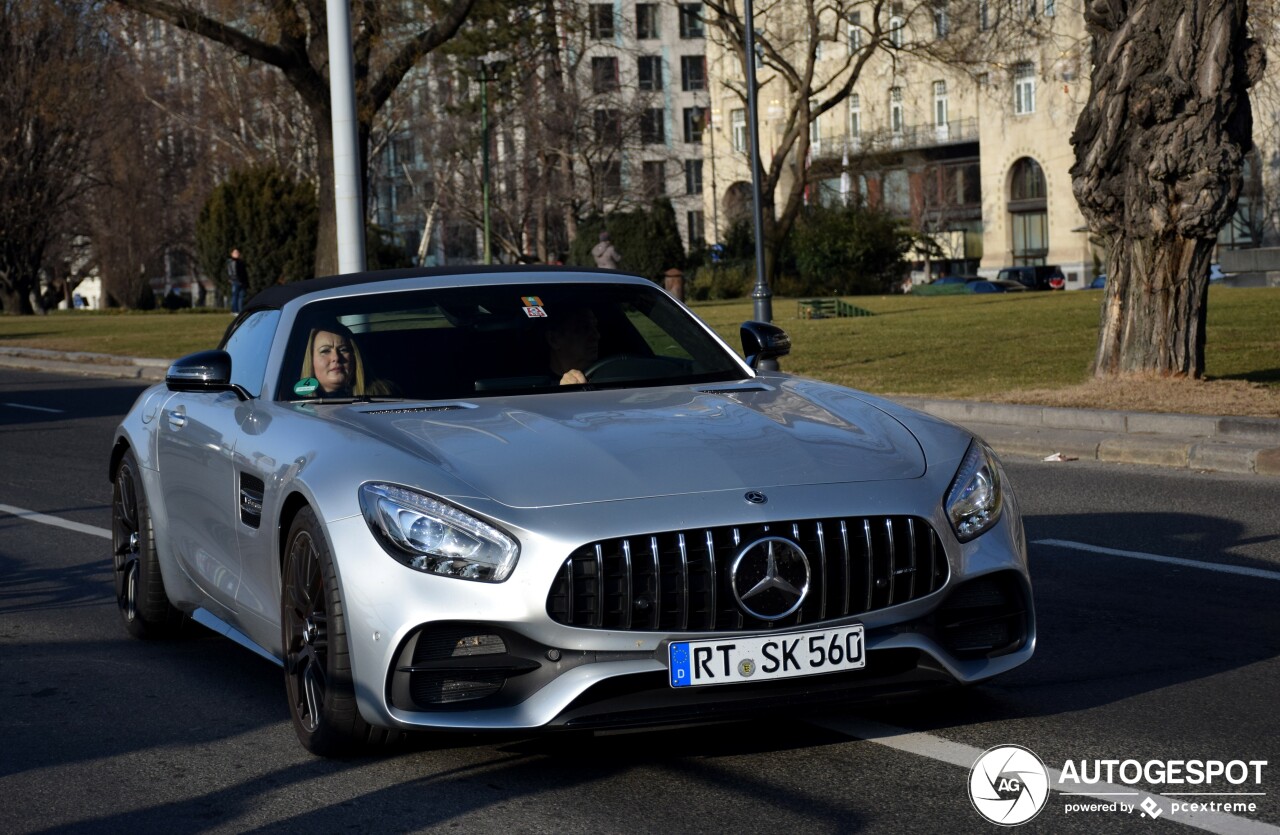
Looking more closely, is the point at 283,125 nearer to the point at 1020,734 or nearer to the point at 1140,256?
the point at 1140,256

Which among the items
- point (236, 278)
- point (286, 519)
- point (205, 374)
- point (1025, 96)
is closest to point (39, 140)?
point (236, 278)

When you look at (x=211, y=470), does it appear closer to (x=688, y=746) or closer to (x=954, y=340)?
(x=688, y=746)

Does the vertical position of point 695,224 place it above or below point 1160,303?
above

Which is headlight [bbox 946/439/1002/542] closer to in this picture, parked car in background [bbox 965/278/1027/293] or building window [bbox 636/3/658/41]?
parked car in background [bbox 965/278/1027/293]

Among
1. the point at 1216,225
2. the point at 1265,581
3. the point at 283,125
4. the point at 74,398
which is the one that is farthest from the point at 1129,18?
the point at 283,125

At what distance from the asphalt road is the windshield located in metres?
1.17

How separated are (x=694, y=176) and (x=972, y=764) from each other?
103107 millimetres

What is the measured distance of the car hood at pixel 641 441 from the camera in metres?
4.57

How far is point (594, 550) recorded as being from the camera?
438 centimetres

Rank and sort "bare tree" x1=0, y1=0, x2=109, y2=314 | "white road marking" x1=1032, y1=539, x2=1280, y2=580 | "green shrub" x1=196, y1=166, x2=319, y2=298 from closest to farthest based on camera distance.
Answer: "white road marking" x1=1032, y1=539, x2=1280, y2=580 < "green shrub" x1=196, y1=166, x2=319, y2=298 < "bare tree" x1=0, y1=0, x2=109, y2=314

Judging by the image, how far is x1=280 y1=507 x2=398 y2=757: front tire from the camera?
4.69 m

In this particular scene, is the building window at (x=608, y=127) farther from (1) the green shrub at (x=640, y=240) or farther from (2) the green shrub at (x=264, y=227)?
(2) the green shrub at (x=264, y=227)

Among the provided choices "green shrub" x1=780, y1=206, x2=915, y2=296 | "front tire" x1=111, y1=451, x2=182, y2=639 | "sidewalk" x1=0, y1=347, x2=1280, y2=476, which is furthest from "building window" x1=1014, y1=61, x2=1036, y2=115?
"front tire" x1=111, y1=451, x2=182, y2=639

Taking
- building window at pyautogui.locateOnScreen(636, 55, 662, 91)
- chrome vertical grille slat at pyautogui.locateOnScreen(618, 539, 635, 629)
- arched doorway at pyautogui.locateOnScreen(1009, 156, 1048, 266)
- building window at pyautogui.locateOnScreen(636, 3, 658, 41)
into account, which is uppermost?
building window at pyautogui.locateOnScreen(636, 3, 658, 41)
